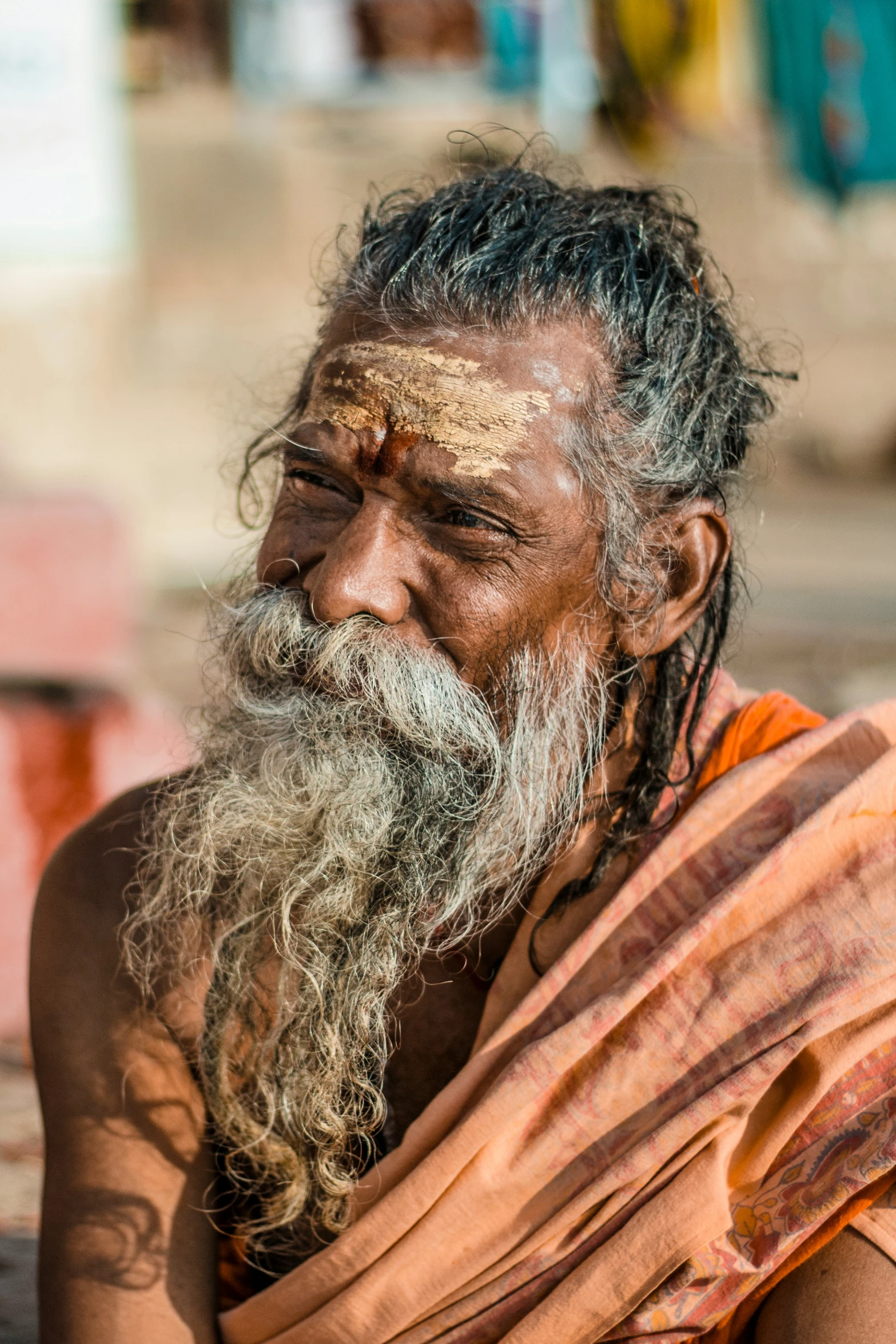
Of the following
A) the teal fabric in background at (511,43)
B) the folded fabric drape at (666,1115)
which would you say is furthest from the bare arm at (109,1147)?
the teal fabric in background at (511,43)

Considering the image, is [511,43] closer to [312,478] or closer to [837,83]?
[837,83]

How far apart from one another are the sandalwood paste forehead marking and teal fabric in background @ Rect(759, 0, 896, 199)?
10.1 m

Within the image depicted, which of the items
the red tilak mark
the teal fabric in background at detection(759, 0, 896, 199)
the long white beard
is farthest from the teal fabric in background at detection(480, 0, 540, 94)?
the long white beard

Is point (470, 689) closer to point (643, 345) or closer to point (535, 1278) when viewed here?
point (643, 345)

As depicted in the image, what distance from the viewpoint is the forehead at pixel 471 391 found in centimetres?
206

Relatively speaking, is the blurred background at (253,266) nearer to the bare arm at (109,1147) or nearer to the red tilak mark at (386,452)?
the bare arm at (109,1147)

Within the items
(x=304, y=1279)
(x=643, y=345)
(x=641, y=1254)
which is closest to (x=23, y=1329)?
(x=304, y=1279)

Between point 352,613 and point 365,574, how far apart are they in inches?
2.3

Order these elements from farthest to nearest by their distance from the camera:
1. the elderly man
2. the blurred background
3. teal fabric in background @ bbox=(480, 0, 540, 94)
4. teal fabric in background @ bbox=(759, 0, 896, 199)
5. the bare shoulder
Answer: teal fabric in background @ bbox=(480, 0, 540, 94), teal fabric in background @ bbox=(759, 0, 896, 199), the blurred background, the elderly man, the bare shoulder

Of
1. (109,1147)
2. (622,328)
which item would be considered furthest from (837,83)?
(109,1147)

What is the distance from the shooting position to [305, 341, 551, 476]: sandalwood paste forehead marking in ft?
6.75

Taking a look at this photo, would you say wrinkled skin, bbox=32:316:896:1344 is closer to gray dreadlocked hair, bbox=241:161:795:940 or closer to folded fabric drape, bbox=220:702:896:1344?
Result: gray dreadlocked hair, bbox=241:161:795:940

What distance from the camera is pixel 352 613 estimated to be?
202 centimetres

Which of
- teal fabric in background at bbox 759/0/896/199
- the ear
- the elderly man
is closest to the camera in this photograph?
the elderly man
